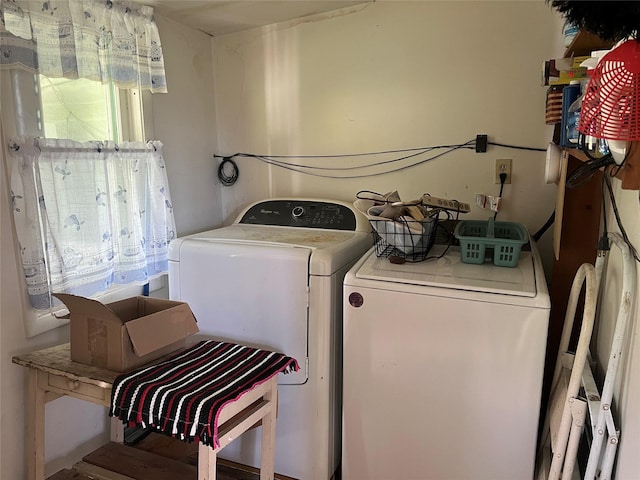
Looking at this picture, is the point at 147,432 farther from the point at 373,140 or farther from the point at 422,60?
the point at 422,60

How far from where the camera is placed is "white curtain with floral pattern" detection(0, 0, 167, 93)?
1474mm

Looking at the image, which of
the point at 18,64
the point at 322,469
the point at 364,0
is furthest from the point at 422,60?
the point at 322,469

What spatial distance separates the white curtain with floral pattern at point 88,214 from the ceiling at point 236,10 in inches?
24.5

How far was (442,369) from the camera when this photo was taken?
4.88 feet

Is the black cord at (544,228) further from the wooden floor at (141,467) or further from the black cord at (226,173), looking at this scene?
the black cord at (226,173)

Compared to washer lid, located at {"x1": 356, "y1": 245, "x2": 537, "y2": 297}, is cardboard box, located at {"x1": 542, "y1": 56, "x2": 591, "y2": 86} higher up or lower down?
higher up

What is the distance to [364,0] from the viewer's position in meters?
2.13

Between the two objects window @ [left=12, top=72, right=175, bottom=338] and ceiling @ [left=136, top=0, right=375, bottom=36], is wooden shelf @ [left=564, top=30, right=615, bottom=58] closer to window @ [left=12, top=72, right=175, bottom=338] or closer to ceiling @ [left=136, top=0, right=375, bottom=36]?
ceiling @ [left=136, top=0, right=375, bottom=36]

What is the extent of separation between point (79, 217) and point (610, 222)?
6.04 feet

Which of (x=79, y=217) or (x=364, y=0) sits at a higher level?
(x=364, y=0)

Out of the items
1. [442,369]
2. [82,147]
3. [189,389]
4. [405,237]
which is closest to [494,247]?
[405,237]

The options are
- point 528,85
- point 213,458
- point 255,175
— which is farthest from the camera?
point 255,175

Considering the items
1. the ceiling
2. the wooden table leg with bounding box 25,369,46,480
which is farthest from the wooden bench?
the ceiling

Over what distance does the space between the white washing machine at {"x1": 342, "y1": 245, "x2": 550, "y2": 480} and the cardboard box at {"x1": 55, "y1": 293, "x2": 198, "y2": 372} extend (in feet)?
1.97
